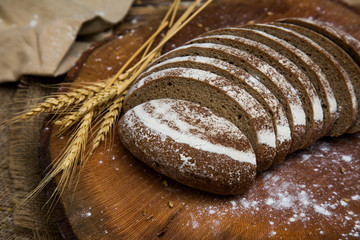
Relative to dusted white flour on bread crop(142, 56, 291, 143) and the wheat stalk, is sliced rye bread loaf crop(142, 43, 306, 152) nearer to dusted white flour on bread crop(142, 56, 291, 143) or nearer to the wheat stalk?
dusted white flour on bread crop(142, 56, 291, 143)

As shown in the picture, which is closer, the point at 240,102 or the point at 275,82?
the point at 240,102

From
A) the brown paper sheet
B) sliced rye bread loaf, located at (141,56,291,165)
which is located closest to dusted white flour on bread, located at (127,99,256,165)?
sliced rye bread loaf, located at (141,56,291,165)

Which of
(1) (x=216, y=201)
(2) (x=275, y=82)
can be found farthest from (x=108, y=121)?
(2) (x=275, y=82)

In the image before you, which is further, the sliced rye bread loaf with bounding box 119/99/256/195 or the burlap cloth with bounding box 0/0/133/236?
the burlap cloth with bounding box 0/0/133/236

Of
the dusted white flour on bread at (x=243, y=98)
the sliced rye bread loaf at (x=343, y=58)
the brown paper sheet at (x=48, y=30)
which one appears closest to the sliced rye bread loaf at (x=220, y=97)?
the dusted white flour on bread at (x=243, y=98)

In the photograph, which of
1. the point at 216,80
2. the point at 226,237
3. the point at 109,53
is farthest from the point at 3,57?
the point at 226,237

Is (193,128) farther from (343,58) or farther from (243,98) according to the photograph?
(343,58)

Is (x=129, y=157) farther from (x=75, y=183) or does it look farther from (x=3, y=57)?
(x=3, y=57)
